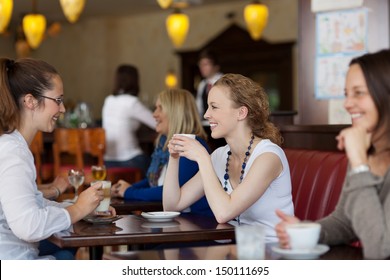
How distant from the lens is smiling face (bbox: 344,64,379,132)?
5.77ft

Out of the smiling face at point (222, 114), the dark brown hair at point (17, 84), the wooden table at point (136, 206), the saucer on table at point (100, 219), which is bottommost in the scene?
the wooden table at point (136, 206)

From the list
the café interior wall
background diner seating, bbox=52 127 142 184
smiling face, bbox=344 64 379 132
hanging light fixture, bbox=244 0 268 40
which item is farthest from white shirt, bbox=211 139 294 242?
the café interior wall

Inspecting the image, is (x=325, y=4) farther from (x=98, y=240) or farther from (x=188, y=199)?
(x=98, y=240)

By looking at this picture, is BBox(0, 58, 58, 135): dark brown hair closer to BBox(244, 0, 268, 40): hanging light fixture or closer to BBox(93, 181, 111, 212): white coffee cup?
BBox(93, 181, 111, 212): white coffee cup

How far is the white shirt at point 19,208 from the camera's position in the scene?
2.23 metres

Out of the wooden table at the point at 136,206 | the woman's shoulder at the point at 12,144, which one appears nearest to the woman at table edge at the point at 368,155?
the woman's shoulder at the point at 12,144

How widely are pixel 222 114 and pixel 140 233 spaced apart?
652 millimetres

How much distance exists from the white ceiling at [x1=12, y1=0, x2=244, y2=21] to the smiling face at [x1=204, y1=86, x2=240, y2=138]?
8219 millimetres

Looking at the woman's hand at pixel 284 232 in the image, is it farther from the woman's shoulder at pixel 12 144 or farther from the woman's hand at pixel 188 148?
the woman's shoulder at pixel 12 144

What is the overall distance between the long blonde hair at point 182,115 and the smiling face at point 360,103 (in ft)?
5.89

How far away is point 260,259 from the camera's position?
5.55 feet

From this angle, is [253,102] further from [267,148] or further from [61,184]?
[61,184]

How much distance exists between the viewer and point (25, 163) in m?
2.31

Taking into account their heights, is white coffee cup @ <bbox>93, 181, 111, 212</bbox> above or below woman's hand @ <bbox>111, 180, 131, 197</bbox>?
above
